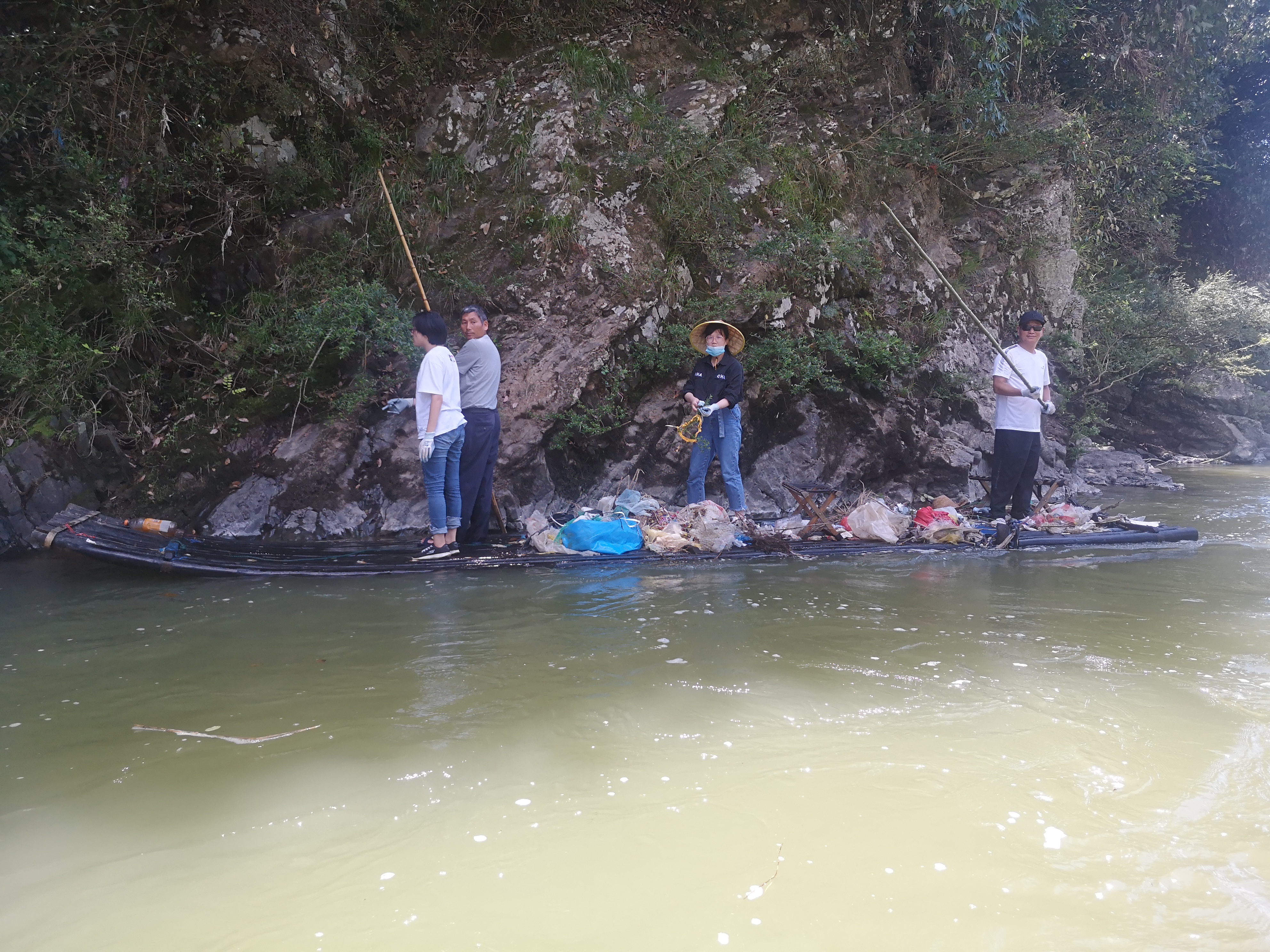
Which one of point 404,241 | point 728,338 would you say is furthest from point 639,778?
point 404,241

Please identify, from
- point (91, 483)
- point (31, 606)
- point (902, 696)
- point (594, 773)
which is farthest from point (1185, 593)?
point (91, 483)

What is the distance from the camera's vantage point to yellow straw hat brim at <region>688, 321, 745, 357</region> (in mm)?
7629

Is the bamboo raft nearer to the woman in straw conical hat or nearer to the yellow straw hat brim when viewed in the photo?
the woman in straw conical hat

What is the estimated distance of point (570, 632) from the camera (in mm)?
4645

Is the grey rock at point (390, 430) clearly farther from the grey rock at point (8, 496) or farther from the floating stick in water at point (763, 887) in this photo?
the floating stick in water at point (763, 887)

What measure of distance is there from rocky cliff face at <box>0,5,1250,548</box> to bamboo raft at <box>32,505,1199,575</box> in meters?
0.87

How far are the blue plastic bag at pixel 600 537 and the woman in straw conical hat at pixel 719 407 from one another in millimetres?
900

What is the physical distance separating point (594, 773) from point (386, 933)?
0.95 metres

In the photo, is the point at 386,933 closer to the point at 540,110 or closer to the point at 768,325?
the point at 768,325

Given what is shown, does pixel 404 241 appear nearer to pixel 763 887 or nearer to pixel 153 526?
pixel 153 526

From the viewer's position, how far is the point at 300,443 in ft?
26.1

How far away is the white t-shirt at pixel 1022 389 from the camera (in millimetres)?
7020

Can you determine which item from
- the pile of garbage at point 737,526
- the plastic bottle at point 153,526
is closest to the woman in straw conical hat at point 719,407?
the pile of garbage at point 737,526

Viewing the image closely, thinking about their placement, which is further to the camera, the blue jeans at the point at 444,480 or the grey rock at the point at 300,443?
the grey rock at the point at 300,443
